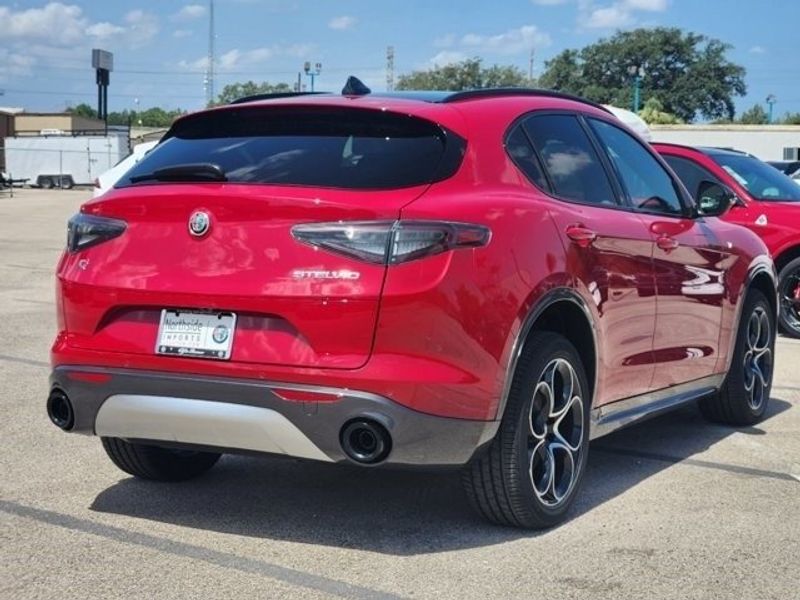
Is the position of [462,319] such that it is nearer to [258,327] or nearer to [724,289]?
[258,327]

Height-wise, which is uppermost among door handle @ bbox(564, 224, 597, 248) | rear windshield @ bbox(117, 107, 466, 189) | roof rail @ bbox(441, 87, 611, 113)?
roof rail @ bbox(441, 87, 611, 113)

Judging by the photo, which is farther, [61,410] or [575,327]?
[575,327]

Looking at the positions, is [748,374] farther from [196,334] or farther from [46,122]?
[46,122]

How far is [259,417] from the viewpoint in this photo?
3926 millimetres

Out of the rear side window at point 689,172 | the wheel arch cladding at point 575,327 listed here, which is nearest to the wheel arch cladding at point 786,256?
the rear side window at point 689,172

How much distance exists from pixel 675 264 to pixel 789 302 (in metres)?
5.70

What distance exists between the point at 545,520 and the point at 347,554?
2.73ft

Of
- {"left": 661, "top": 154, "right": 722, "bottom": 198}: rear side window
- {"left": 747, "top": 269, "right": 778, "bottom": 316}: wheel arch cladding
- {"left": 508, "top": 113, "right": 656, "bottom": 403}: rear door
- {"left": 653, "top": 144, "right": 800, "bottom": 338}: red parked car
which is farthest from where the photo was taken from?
{"left": 661, "top": 154, "right": 722, "bottom": 198}: rear side window

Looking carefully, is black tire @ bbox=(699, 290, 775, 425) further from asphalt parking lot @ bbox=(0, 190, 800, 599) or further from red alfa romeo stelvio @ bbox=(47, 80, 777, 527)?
red alfa romeo stelvio @ bbox=(47, 80, 777, 527)

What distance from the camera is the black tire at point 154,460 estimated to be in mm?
4973

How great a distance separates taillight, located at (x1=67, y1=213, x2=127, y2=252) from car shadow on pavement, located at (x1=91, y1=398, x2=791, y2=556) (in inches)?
45.6

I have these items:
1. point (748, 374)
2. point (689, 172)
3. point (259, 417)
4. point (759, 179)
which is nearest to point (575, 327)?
point (259, 417)

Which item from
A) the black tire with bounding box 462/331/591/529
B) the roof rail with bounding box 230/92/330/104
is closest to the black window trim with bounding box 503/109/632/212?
the black tire with bounding box 462/331/591/529

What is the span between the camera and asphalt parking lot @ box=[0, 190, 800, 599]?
12.7 ft
